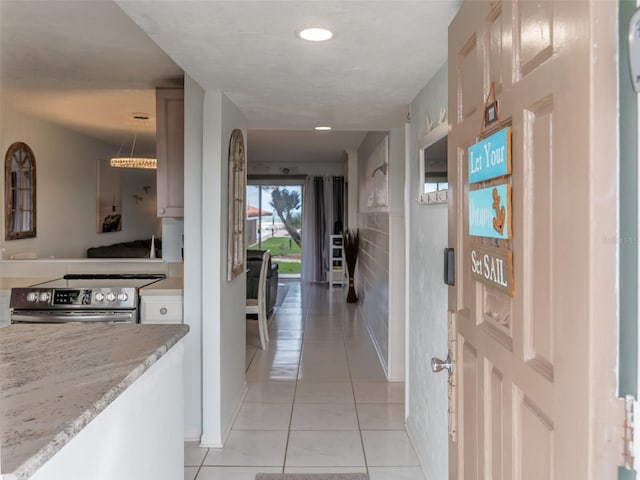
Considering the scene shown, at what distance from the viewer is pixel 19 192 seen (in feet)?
16.0

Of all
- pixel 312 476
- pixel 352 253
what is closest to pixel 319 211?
pixel 352 253

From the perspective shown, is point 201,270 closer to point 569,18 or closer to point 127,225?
point 569,18

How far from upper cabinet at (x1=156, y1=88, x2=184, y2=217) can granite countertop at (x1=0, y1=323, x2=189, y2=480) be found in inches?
62.5

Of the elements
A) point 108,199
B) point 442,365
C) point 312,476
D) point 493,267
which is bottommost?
point 312,476

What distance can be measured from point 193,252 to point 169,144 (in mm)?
849

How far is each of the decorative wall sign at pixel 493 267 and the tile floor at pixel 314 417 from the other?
5.70 ft

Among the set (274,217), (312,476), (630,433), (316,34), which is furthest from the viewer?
(274,217)

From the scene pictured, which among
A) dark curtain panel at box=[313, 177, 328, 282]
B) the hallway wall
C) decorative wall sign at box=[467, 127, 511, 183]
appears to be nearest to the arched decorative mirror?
the hallway wall

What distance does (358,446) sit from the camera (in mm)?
2814

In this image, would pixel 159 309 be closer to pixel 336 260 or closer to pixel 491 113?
pixel 491 113

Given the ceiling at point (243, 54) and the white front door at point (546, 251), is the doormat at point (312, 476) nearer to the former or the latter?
the white front door at point (546, 251)

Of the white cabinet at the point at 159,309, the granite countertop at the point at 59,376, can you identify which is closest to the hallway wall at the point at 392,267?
the white cabinet at the point at 159,309

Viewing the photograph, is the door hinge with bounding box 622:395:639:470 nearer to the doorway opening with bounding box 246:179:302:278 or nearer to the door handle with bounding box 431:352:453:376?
the door handle with bounding box 431:352:453:376

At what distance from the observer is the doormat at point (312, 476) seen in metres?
2.44
